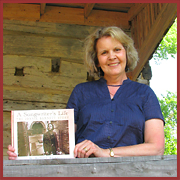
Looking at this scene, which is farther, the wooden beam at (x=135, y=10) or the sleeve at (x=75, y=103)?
the wooden beam at (x=135, y=10)

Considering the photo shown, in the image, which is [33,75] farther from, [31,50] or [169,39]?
[169,39]

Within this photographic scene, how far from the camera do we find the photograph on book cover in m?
1.50

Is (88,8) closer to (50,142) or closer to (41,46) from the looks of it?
(41,46)

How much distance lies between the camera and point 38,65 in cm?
373

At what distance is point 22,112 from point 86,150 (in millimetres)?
445

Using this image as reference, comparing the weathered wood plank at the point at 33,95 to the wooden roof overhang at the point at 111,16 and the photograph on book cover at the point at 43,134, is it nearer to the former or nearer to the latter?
the wooden roof overhang at the point at 111,16

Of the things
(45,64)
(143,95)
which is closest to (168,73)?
(45,64)

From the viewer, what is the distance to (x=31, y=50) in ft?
12.3

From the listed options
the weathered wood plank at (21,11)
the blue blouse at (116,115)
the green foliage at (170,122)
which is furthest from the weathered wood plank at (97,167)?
the green foliage at (170,122)

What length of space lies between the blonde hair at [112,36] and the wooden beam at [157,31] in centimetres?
77

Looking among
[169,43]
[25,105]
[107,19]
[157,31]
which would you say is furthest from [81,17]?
[169,43]

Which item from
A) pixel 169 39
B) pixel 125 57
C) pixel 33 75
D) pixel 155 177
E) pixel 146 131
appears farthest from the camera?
pixel 169 39

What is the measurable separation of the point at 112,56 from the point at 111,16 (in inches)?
79.4

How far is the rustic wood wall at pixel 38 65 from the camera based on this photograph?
3604mm
